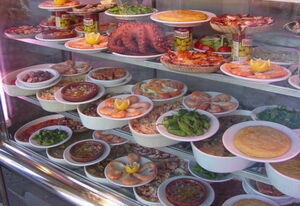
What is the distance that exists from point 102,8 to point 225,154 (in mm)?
1209

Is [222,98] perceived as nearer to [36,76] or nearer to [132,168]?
[132,168]

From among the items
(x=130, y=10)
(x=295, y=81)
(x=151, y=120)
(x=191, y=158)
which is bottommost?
(x=191, y=158)

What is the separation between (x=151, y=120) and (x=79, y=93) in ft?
1.91

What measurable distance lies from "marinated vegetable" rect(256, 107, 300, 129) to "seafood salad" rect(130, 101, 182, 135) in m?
0.55

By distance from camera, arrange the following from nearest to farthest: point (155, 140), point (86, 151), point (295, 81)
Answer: point (295, 81), point (155, 140), point (86, 151)

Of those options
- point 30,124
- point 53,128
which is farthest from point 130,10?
point 30,124

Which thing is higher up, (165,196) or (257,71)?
(257,71)

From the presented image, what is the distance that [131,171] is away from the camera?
242 cm

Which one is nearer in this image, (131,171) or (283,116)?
(283,116)

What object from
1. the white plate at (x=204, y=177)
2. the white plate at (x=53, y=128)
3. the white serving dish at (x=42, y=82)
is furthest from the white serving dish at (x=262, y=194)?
the white serving dish at (x=42, y=82)

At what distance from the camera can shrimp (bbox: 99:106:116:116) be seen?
7.09 ft

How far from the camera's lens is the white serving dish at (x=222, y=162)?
1.75 meters

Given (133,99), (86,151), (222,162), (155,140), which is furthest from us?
(86,151)

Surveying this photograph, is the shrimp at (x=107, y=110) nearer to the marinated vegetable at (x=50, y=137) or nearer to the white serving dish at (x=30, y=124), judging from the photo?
the marinated vegetable at (x=50, y=137)
